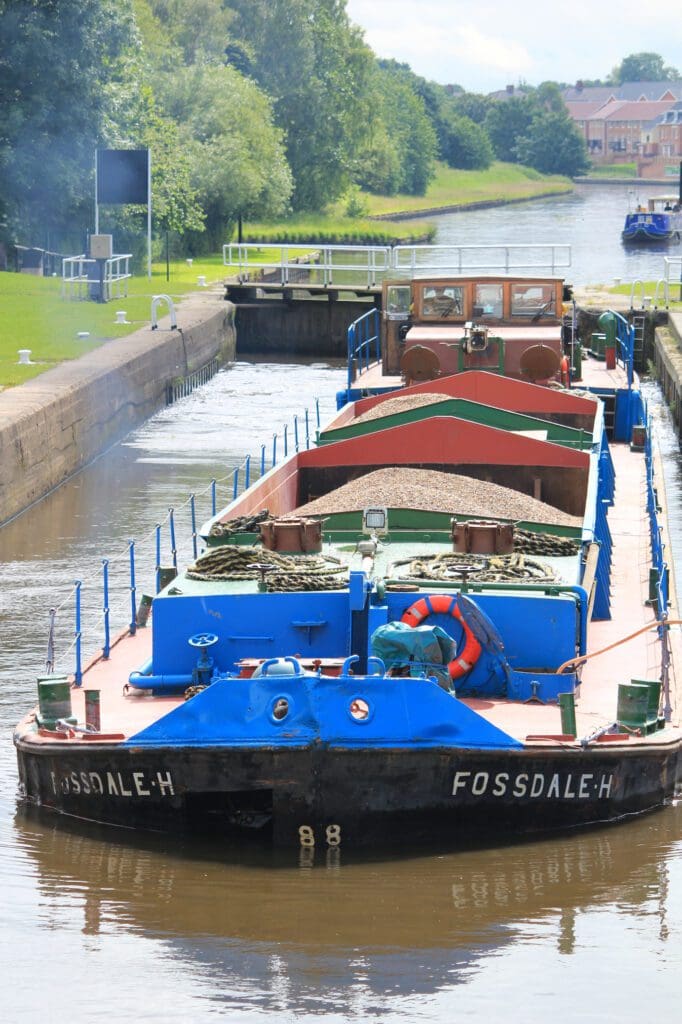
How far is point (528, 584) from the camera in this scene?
14141 millimetres

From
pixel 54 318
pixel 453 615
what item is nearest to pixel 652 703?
pixel 453 615

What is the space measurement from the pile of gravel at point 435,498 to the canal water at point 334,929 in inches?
147

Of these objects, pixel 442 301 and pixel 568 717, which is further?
pixel 442 301

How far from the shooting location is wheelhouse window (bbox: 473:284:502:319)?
28.8 m

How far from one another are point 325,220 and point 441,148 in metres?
79.9

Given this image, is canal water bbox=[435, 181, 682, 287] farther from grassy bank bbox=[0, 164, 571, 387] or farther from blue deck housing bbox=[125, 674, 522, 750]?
blue deck housing bbox=[125, 674, 522, 750]

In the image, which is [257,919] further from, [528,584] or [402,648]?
[528,584]

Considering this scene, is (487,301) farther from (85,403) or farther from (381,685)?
(381,685)

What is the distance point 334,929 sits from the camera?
464 inches

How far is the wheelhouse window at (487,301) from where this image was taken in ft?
94.6

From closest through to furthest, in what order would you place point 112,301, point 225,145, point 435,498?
point 435,498 → point 112,301 → point 225,145

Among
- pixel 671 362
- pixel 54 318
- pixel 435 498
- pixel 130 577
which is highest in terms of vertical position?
pixel 54 318

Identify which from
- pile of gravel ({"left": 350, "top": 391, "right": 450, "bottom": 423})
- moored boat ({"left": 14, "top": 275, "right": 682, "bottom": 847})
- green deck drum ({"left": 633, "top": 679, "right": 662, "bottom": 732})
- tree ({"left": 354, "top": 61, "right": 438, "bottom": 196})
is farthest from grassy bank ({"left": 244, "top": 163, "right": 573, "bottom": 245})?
green deck drum ({"left": 633, "top": 679, "right": 662, "bottom": 732})

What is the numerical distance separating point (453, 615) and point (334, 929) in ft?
9.25
